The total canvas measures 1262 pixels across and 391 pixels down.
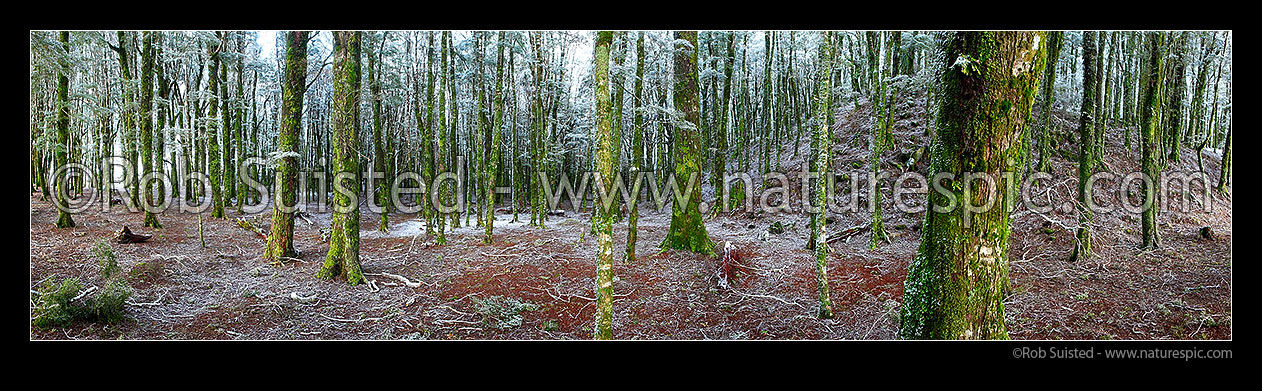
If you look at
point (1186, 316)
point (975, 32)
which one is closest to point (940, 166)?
point (975, 32)

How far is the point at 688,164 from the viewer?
334 inches

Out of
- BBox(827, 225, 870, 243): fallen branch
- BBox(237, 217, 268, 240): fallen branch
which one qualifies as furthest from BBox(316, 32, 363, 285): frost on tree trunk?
BBox(827, 225, 870, 243): fallen branch

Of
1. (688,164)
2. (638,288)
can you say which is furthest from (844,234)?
(638,288)

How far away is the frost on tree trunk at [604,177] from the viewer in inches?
157

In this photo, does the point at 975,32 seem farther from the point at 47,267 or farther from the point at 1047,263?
the point at 47,267

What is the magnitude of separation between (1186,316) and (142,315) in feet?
35.0

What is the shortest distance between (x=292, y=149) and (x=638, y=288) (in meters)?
5.48

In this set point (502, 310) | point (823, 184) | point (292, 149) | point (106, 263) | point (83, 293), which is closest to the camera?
point (83, 293)

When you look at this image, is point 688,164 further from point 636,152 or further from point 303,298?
point 303,298

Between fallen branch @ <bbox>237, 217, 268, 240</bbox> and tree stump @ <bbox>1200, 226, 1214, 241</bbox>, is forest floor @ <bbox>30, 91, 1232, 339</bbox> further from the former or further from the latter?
fallen branch @ <bbox>237, 217, 268, 240</bbox>

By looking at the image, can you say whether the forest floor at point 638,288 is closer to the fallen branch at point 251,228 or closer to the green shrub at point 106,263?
the green shrub at point 106,263

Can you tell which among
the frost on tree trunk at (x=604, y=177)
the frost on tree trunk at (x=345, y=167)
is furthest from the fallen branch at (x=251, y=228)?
the frost on tree trunk at (x=604, y=177)

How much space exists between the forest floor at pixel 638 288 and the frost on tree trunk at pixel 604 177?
1.36 m

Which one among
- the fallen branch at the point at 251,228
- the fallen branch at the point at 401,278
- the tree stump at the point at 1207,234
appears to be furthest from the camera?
the fallen branch at the point at 251,228
